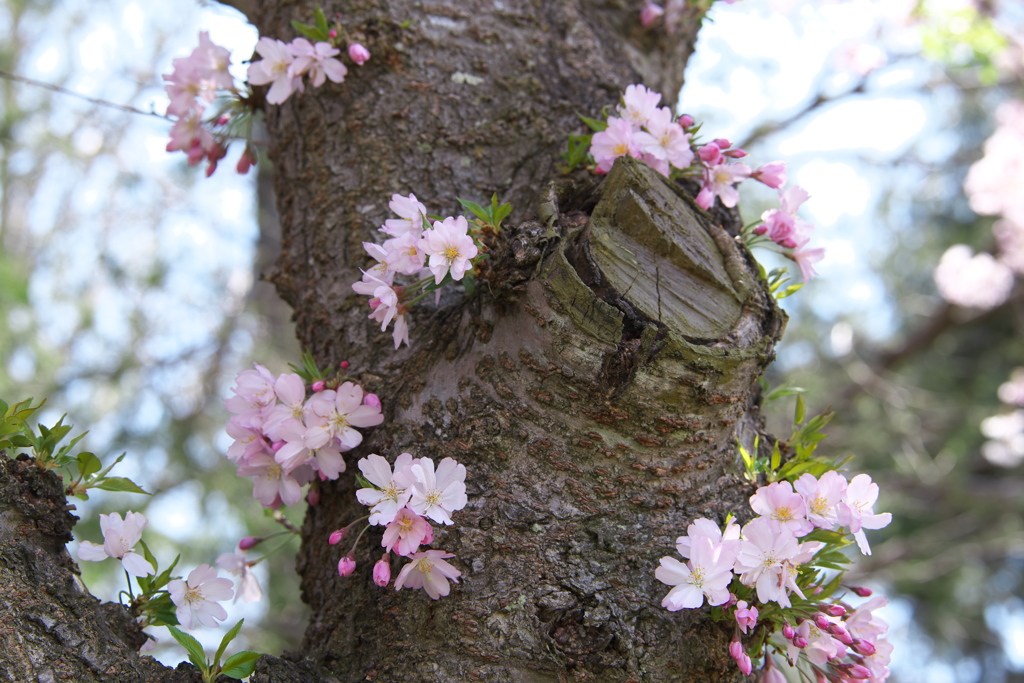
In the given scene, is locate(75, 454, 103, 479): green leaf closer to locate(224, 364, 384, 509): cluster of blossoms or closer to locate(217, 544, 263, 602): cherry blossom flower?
locate(224, 364, 384, 509): cluster of blossoms

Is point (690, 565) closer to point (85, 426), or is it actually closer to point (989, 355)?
point (85, 426)

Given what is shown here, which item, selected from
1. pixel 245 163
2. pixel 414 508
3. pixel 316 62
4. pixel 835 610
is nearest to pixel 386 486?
pixel 414 508

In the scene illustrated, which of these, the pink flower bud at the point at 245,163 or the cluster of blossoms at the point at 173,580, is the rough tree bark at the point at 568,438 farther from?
the pink flower bud at the point at 245,163

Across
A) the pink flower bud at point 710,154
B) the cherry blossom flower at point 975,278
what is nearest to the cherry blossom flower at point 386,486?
the pink flower bud at point 710,154

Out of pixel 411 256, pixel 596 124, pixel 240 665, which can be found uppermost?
pixel 596 124

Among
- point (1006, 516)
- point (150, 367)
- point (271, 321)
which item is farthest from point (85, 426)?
point (1006, 516)

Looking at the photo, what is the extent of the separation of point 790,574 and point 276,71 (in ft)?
4.67

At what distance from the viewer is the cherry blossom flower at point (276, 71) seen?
157cm

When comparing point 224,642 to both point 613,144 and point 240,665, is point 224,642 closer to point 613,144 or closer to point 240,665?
point 240,665

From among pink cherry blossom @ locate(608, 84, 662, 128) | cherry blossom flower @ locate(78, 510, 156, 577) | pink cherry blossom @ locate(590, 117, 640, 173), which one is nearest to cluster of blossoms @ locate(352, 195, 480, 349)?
pink cherry blossom @ locate(590, 117, 640, 173)

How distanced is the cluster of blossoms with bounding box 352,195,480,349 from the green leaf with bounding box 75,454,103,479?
52 cm

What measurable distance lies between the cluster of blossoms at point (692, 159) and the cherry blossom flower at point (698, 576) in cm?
65

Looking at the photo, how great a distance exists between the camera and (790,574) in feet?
3.65

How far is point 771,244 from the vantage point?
4.99 feet
